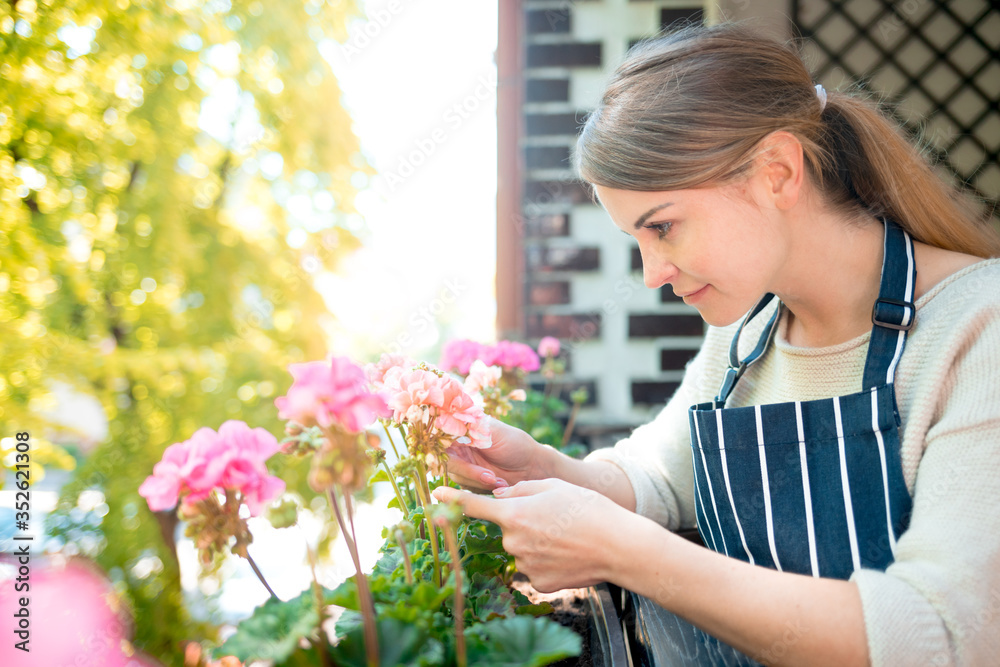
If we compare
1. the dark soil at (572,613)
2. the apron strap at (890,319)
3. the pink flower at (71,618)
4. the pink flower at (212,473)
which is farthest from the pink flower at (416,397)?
the pink flower at (71,618)

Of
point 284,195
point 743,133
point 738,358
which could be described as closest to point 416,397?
point 743,133

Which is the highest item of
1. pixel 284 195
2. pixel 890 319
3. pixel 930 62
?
pixel 930 62

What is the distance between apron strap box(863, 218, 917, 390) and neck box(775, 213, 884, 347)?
0.07 metres

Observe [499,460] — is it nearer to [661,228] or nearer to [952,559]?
[661,228]

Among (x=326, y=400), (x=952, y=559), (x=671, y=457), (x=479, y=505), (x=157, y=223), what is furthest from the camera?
(x=157, y=223)

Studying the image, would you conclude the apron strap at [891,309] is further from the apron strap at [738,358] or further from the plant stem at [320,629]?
the plant stem at [320,629]

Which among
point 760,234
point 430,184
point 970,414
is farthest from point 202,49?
point 970,414

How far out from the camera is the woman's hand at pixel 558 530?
32.2 inches

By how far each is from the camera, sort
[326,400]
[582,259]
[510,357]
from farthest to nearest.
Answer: [582,259], [510,357], [326,400]

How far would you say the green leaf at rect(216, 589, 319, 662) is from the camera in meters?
0.56

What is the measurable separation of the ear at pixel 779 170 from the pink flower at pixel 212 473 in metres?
0.92

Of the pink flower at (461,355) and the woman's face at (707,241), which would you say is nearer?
the woman's face at (707,241)

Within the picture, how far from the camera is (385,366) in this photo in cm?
93

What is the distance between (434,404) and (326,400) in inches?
10.2
